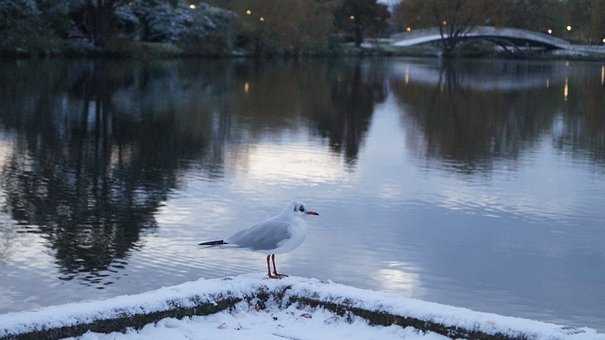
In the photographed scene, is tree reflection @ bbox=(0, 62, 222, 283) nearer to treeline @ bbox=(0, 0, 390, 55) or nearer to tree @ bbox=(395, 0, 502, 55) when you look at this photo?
treeline @ bbox=(0, 0, 390, 55)

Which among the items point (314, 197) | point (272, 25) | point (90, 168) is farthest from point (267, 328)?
point (272, 25)

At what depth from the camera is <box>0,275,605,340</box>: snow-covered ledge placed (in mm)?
5973

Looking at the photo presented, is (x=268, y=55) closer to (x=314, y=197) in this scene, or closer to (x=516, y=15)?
(x=516, y=15)

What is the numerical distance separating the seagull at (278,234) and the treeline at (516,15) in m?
95.9

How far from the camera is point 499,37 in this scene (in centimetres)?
10631

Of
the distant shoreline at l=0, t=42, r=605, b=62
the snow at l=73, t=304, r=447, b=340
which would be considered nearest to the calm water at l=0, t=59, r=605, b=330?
the snow at l=73, t=304, r=447, b=340

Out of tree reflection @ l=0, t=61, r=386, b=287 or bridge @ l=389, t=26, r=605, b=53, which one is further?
bridge @ l=389, t=26, r=605, b=53

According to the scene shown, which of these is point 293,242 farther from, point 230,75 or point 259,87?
point 230,75

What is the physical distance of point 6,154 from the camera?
15594 mm

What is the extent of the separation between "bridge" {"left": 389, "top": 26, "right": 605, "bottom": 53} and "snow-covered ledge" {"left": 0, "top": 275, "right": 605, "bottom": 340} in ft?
313

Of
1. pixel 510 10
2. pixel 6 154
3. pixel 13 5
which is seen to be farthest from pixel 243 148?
pixel 510 10

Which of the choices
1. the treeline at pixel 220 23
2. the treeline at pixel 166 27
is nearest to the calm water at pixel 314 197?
the treeline at pixel 166 27

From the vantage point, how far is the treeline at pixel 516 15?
101625mm

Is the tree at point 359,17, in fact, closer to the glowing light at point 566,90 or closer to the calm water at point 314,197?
the glowing light at point 566,90
